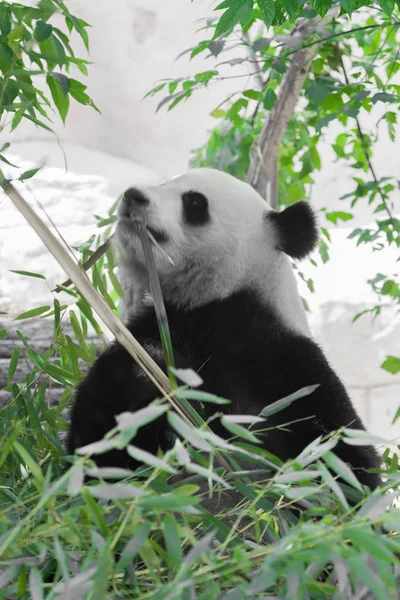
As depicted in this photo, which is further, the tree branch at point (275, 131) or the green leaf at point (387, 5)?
the tree branch at point (275, 131)

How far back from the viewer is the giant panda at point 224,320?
116 cm

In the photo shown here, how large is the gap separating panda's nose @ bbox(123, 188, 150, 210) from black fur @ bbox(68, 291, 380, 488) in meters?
0.22

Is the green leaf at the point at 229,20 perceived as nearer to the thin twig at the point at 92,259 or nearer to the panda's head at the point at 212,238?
the panda's head at the point at 212,238

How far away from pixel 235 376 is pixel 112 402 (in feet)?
0.74

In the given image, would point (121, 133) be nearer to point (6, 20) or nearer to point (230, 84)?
point (230, 84)

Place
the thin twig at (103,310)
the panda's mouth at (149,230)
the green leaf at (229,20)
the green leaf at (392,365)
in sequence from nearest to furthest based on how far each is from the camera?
1. the thin twig at (103,310)
2. the green leaf at (229,20)
3. the panda's mouth at (149,230)
4. the green leaf at (392,365)

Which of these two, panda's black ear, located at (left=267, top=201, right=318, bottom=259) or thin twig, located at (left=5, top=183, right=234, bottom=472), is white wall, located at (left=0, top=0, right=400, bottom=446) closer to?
panda's black ear, located at (left=267, top=201, right=318, bottom=259)

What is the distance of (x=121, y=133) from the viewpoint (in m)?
8.17

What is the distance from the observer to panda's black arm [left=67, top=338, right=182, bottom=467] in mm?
1212

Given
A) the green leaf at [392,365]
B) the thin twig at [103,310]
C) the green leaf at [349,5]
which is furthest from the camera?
the green leaf at [392,365]

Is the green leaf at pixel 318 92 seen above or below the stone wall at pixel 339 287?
above

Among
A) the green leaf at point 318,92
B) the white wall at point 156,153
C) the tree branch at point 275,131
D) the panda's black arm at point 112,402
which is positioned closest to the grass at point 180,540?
the panda's black arm at point 112,402

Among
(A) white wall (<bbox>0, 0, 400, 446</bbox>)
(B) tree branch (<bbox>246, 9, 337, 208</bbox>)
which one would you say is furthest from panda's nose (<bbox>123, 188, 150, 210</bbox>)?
(A) white wall (<bbox>0, 0, 400, 446</bbox>)

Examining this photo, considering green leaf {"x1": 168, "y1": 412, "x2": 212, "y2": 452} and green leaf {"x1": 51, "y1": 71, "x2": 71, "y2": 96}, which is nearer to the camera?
green leaf {"x1": 168, "y1": 412, "x2": 212, "y2": 452}
